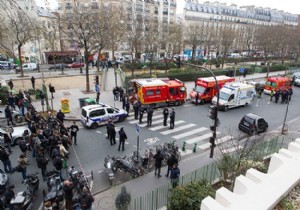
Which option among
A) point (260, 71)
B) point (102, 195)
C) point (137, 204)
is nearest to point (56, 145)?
point (102, 195)

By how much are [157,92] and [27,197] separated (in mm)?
14682

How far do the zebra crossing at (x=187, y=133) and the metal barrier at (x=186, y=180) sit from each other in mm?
3346

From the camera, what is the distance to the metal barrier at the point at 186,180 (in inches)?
350

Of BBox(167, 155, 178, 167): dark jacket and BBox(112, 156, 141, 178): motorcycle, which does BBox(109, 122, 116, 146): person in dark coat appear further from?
BBox(167, 155, 178, 167): dark jacket

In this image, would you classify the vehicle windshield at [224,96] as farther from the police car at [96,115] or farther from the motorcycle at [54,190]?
the motorcycle at [54,190]

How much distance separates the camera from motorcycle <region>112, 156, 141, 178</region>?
11648 millimetres

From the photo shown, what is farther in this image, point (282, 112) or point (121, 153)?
point (282, 112)

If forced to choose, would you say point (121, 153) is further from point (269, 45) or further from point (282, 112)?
point (269, 45)

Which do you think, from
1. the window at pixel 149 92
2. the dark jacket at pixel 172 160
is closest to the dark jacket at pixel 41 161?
the dark jacket at pixel 172 160

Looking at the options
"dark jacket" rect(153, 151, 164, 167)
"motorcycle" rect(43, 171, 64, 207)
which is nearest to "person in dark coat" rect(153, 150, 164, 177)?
"dark jacket" rect(153, 151, 164, 167)

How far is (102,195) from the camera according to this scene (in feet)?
34.3

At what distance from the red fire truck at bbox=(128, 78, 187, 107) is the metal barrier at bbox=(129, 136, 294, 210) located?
37.0 ft

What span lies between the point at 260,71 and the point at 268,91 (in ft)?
58.9

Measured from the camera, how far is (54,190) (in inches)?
378
